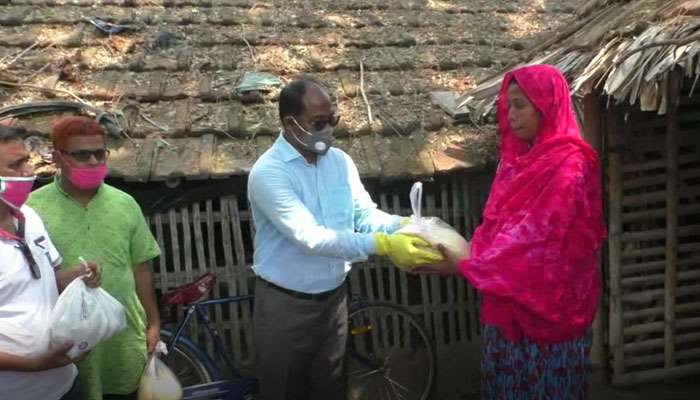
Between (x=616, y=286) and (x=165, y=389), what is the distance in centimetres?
295

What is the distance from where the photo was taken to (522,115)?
106 inches

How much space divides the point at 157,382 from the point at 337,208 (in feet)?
3.91

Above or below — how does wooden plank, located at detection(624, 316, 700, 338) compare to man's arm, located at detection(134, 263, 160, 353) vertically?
below

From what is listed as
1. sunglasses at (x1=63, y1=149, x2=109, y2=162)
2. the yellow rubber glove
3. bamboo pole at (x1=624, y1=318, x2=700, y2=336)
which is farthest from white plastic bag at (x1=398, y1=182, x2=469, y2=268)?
bamboo pole at (x1=624, y1=318, x2=700, y2=336)

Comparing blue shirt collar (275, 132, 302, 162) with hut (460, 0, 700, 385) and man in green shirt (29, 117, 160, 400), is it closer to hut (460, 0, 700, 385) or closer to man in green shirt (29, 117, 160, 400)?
man in green shirt (29, 117, 160, 400)

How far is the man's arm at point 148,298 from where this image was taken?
300 centimetres

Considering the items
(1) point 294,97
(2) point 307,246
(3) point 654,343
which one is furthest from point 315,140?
→ (3) point 654,343

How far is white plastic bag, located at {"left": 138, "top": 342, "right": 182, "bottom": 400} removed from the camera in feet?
10.1

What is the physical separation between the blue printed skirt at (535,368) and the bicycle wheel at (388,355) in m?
1.47

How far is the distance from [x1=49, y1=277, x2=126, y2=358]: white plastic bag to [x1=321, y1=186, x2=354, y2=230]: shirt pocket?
3.29 ft

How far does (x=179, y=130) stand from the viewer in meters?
4.43

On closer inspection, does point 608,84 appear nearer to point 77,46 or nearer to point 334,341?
point 334,341

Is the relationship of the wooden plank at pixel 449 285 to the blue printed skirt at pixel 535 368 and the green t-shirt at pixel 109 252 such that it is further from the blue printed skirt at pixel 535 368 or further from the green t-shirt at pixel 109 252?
the green t-shirt at pixel 109 252

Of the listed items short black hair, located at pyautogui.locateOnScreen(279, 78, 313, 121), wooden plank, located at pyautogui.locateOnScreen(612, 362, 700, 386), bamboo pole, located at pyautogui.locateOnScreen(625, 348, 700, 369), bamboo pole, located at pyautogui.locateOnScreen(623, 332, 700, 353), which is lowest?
wooden plank, located at pyautogui.locateOnScreen(612, 362, 700, 386)
